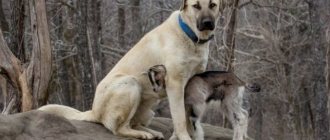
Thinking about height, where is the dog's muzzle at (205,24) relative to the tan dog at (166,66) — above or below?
above

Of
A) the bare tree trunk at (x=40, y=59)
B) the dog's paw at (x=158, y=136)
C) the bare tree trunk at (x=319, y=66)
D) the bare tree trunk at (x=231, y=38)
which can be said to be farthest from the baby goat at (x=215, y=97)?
the bare tree trunk at (x=319, y=66)

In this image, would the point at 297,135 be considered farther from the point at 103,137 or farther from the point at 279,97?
the point at 103,137

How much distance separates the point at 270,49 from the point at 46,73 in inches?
542

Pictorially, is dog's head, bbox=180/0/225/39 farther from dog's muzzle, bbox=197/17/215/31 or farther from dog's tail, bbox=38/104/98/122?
dog's tail, bbox=38/104/98/122

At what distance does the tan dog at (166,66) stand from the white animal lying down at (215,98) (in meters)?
0.14

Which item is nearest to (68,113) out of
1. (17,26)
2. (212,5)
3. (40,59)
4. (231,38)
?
(40,59)

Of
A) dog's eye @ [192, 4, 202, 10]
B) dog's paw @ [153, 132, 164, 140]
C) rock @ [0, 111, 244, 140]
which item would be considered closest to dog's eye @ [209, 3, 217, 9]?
dog's eye @ [192, 4, 202, 10]

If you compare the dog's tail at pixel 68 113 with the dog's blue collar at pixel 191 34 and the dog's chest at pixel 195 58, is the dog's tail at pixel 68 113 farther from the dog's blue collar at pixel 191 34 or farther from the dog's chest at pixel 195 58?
the dog's blue collar at pixel 191 34

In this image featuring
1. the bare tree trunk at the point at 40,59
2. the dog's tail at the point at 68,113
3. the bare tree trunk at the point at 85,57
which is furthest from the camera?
the bare tree trunk at the point at 85,57

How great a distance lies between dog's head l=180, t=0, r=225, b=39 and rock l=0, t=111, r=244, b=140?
1.75 metres

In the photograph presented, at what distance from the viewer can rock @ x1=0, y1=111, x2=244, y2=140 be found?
8.52 metres

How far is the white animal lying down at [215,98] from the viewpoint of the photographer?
9.41m

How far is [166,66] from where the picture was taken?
942cm

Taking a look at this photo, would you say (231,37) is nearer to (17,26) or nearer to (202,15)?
(17,26)
